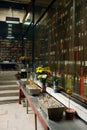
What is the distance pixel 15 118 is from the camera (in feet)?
13.7

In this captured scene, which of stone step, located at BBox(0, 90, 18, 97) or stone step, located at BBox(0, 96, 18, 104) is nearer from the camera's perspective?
stone step, located at BBox(0, 96, 18, 104)

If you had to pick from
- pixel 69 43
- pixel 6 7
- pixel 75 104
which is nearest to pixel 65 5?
pixel 69 43

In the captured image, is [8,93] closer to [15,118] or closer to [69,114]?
[15,118]

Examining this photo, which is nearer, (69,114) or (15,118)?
(69,114)

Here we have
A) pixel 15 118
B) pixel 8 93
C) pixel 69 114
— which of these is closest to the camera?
pixel 69 114

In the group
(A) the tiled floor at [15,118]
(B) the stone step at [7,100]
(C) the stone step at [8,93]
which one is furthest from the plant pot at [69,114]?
(C) the stone step at [8,93]

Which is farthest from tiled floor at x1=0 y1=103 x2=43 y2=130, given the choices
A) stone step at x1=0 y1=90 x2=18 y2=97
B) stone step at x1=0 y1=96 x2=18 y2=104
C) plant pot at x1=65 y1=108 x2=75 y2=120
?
plant pot at x1=65 y1=108 x2=75 y2=120

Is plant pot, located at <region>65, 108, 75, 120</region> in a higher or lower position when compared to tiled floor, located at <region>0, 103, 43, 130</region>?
higher

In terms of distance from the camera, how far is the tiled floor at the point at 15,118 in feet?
12.0

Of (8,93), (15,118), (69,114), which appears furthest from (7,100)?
(69,114)

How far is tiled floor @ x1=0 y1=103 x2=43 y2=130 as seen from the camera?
3.65 metres

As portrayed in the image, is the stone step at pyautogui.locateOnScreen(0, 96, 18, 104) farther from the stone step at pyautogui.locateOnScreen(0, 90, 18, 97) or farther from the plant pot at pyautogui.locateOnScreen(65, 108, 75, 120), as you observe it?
the plant pot at pyautogui.locateOnScreen(65, 108, 75, 120)

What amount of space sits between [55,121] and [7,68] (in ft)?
32.5

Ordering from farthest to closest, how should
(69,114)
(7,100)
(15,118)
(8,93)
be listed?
(8,93) → (7,100) → (15,118) → (69,114)
